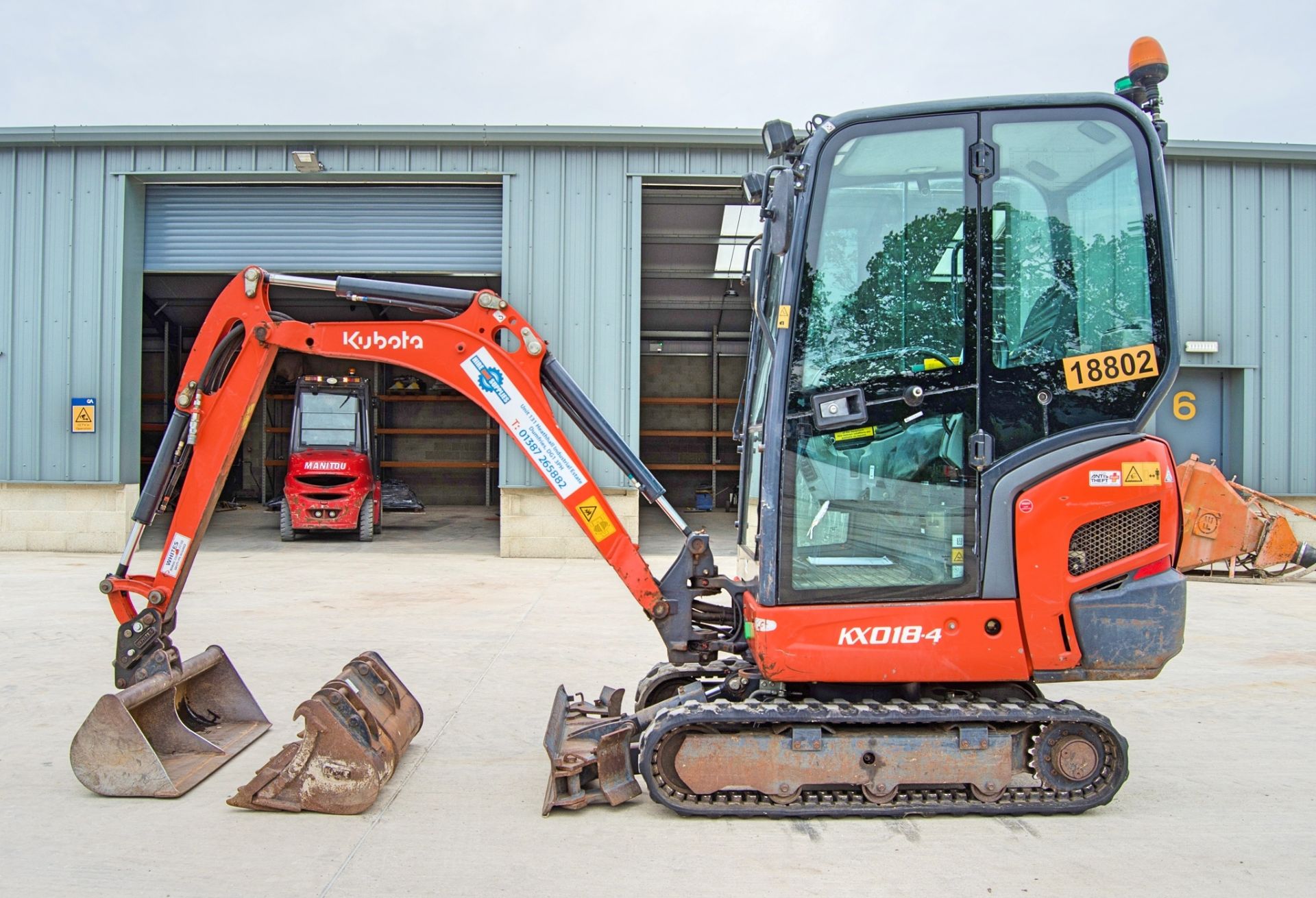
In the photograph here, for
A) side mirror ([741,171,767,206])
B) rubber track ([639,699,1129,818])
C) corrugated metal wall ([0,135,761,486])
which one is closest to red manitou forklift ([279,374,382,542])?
corrugated metal wall ([0,135,761,486])

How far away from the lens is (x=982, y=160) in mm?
4008

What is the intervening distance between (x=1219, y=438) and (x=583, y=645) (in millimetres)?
11917

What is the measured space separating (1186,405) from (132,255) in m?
17.2

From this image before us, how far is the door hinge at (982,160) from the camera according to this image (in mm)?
4008

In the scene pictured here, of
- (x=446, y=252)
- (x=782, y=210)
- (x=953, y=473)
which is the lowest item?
(x=953, y=473)

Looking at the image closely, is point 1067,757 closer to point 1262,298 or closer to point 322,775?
point 322,775

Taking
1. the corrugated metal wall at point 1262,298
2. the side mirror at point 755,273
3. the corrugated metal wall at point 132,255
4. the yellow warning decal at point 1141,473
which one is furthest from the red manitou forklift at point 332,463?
→ the corrugated metal wall at point 1262,298

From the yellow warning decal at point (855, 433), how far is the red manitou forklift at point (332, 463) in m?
13.5

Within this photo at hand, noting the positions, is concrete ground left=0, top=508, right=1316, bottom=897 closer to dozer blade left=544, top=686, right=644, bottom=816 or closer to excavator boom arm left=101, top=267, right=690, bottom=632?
dozer blade left=544, top=686, right=644, bottom=816

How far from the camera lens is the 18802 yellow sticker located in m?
4.00

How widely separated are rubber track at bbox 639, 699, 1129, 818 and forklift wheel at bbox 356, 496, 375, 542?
42.8ft

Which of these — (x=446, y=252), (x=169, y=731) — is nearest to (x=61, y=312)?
(x=446, y=252)

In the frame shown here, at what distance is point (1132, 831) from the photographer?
3969 mm

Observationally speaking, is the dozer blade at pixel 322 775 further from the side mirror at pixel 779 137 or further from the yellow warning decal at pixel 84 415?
the yellow warning decal at pixel 84 415
